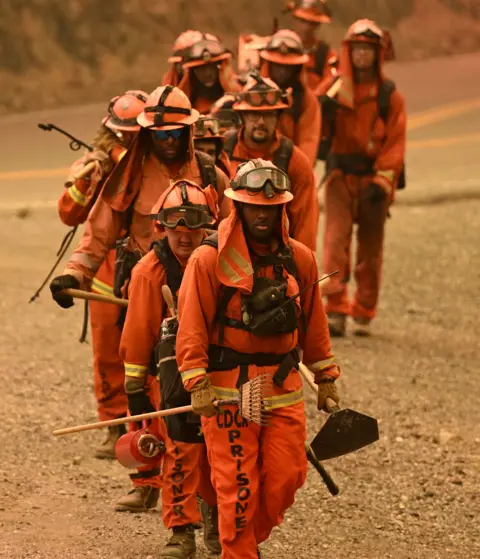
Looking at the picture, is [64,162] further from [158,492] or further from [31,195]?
[158,492]

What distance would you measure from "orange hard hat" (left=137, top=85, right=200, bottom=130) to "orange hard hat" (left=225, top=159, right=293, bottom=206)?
5.05ft

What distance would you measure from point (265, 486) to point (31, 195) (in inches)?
551

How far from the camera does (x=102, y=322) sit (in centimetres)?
994

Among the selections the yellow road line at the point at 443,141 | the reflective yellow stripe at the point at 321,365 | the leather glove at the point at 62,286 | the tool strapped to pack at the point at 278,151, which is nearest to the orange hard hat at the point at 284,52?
the tool strapped to pack at the point at 278,151

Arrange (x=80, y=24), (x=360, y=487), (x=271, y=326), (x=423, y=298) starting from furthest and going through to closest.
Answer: (x=80, y=24), (x=423, y=298), (x=360, y=487), (x=271, y=326)

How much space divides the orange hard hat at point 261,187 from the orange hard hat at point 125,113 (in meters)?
2.10

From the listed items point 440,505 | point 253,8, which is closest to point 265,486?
point 440,505

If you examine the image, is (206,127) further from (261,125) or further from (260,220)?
(260,220)

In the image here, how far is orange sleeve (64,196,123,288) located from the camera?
375 inches

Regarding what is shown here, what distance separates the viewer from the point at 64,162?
77.4 feet

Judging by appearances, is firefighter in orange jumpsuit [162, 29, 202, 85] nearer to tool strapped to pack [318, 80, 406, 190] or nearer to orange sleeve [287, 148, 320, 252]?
tool strapped to pack [318, 80, 406, 190]

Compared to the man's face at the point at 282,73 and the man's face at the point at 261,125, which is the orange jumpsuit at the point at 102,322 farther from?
the man's face at the point at 282,73

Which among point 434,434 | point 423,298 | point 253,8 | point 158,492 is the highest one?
point 158,492

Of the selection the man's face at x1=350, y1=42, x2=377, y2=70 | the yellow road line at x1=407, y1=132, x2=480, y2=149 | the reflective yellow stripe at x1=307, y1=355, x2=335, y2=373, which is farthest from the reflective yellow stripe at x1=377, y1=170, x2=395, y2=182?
the yellow road line at x1=407, y1=132, x2=480, y2=149
